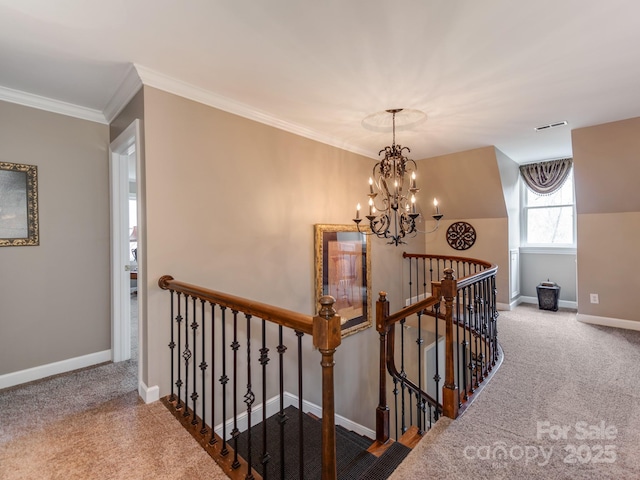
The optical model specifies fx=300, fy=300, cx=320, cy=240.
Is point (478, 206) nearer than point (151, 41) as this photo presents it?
No

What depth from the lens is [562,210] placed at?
511 cm

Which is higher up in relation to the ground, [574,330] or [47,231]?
[47,231]

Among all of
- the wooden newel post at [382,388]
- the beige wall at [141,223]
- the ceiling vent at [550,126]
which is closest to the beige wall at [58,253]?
the beige wall at [141,223]

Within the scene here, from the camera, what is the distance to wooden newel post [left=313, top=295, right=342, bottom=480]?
3.92ft

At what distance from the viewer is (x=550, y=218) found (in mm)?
5230

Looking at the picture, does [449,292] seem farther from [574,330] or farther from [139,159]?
[574,330]

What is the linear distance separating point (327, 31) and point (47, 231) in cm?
294

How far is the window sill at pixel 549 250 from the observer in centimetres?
501

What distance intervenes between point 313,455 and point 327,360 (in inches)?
73.9

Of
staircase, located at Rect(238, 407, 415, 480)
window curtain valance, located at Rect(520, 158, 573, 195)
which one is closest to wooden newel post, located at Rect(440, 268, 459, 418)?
staircase, located at Rect(238, 407, 415, 480)

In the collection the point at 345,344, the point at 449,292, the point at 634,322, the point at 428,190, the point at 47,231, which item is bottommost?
the point at 345,344

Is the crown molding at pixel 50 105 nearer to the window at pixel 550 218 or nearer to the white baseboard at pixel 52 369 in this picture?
the white baseboard at pixel 52 369

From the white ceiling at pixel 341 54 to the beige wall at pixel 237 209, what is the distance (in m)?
0.32

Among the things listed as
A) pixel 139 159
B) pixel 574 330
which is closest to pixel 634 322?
pixel 574 330
